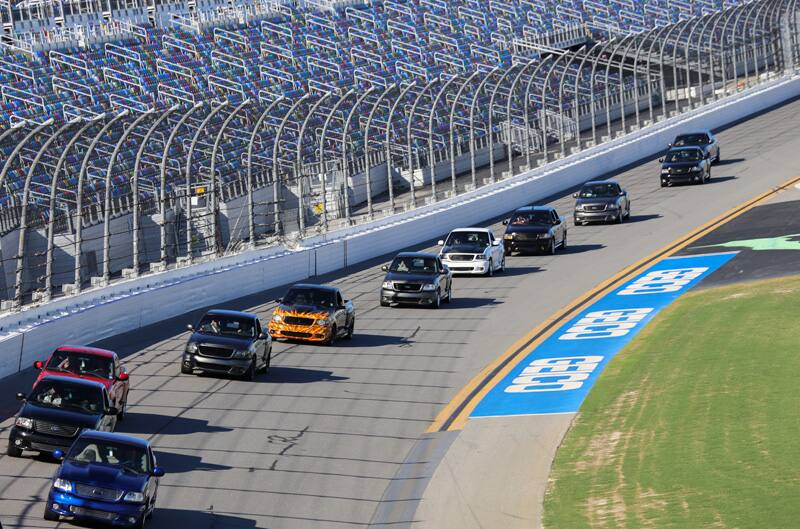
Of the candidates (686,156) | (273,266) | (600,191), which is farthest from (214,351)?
(686,156)

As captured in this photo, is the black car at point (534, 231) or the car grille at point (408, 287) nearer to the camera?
the car grille at point (408, 287)

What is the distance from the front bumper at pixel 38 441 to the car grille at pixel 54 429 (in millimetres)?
59

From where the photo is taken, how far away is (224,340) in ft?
84.8

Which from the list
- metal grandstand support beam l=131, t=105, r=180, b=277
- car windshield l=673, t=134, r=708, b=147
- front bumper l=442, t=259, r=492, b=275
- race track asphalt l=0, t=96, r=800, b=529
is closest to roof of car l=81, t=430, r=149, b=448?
race track asphalt l=0, t=96, r=800, b=529

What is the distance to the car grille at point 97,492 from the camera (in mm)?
16938

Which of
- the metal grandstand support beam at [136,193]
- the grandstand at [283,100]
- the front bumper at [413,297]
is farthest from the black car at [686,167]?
the metal grandstand support beam at [136,193]

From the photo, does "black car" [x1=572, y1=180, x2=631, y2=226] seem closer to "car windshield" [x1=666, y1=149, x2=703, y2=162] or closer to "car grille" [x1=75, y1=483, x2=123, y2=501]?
"car windshield" [x1=666, y1=149, x2=703, y2=162]

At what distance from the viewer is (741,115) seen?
71.1 metres

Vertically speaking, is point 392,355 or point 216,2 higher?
point 216,2

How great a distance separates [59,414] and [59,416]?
7 centimetres

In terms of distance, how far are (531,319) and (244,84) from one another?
108 feet

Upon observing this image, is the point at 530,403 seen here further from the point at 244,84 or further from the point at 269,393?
the point at 244,84

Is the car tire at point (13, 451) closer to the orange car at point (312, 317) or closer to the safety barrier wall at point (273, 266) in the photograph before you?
the safety barrier wall at point (273, 266)

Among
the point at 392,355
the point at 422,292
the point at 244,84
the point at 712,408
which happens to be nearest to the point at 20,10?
the point at 244,84
